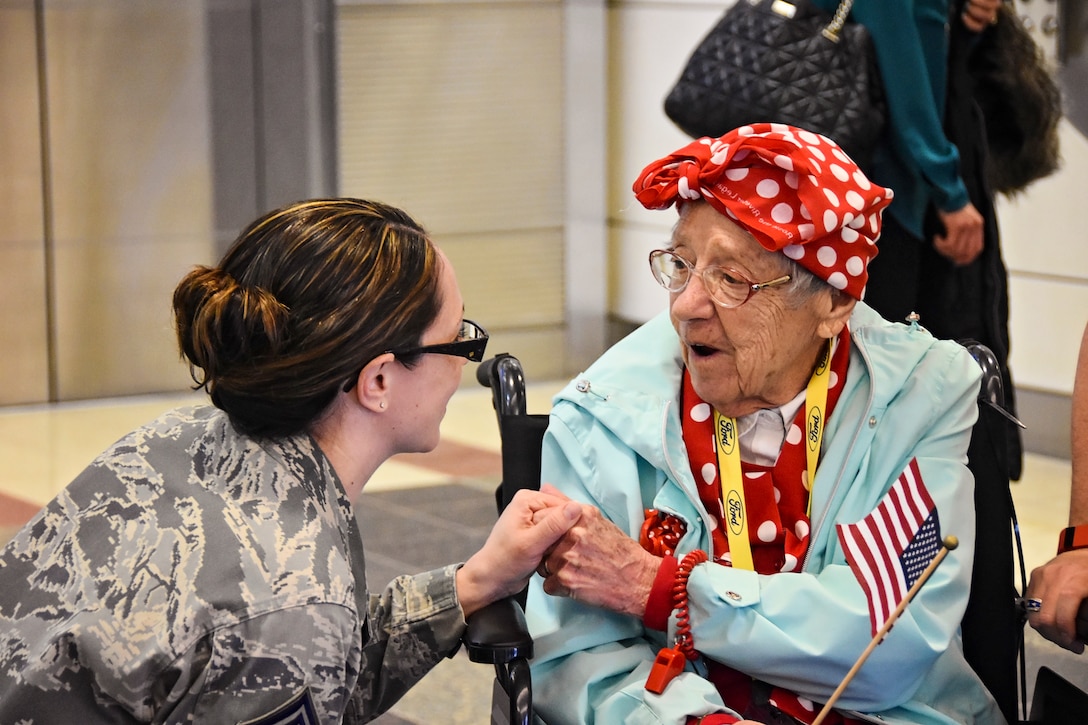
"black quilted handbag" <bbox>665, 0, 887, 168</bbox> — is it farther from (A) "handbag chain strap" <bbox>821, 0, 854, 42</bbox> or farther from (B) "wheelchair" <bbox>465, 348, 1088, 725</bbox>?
(B) "wheelchair" <bbox>465, 348, 1088, 725</bbox>

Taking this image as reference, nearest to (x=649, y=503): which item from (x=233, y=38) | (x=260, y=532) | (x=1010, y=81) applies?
(x=260, y=532)

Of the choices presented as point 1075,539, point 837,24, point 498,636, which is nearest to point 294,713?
point 498,636

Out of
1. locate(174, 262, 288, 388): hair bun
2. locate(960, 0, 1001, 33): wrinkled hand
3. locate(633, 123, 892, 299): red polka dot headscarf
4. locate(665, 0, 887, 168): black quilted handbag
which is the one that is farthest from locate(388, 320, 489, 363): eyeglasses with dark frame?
locate(960, 0, 1001, 33): wrinkled hand

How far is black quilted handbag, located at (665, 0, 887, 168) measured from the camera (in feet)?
11.0

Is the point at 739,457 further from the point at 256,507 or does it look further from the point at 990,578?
the point at 256,507

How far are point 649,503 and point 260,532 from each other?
0.70 metres

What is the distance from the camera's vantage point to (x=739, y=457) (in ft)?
7.20

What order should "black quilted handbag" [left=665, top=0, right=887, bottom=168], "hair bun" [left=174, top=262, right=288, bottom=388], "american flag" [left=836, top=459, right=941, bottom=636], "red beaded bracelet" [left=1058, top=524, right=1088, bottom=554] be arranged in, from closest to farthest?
"hair bun" [left=174, top=262, right=288, bottom=388] < "american flag" [left=836, top=459, right=941, bottom=636] < "red beaded bracelet" [left=1058, top=524, right=1088, bottom=554] < "black quilted handbag" [left=665, top=0, right=887, bottom=168]

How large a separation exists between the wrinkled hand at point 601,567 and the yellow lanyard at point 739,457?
0.14m

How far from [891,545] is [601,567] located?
40 cm

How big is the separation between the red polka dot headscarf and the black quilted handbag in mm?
1193

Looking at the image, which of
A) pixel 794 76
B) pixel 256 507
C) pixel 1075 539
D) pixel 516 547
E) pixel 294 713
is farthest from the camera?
Result: pixel 794 76

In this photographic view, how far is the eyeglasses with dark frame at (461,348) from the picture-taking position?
1874 mm

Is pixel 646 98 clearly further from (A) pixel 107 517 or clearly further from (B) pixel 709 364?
(A) pixel 107 517
